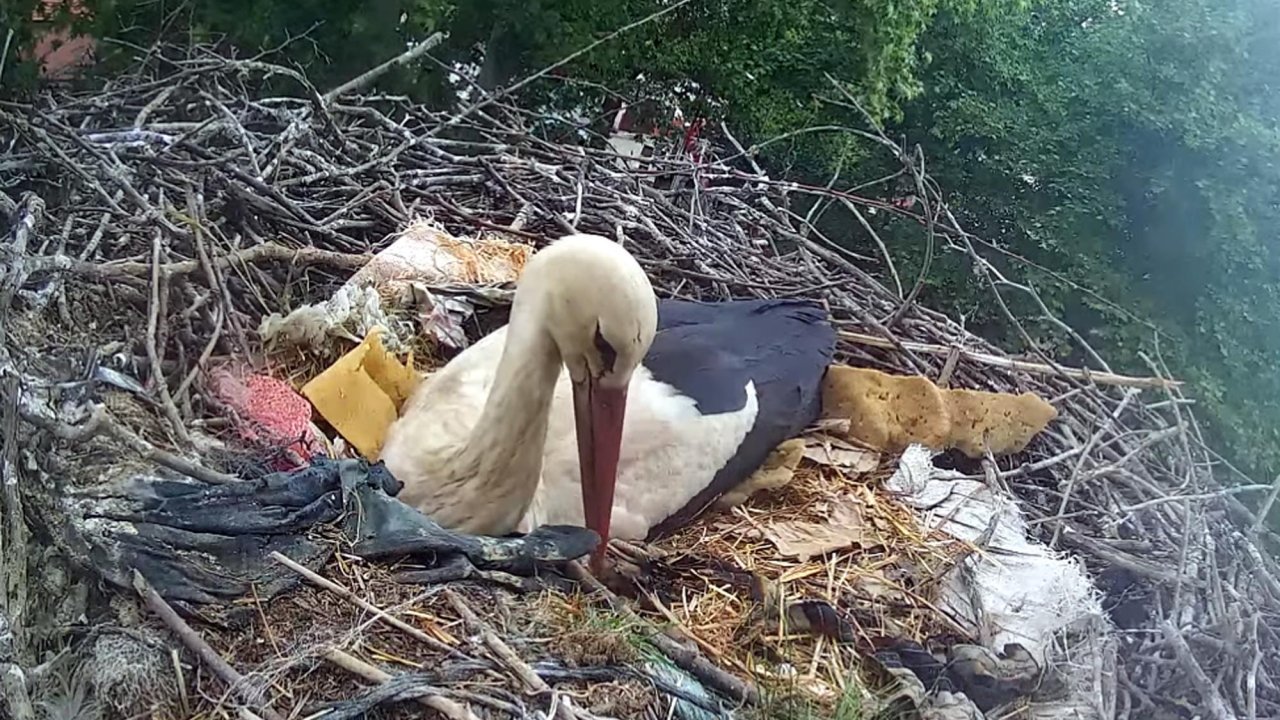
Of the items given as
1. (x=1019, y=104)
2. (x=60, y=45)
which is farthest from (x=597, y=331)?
(x=1019, y=104)

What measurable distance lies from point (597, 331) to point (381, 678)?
0.51 metres

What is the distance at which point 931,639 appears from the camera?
166 centimetres

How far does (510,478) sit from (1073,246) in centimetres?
298

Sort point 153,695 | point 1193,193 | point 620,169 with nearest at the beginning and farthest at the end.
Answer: point 153,695 → point 620,169 → point 1193,193

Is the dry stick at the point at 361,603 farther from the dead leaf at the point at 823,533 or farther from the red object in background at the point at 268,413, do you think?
the dead leaf at the point at 823,533

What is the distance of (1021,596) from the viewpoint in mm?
1731

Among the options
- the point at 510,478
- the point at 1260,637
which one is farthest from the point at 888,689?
the point at 1260,637

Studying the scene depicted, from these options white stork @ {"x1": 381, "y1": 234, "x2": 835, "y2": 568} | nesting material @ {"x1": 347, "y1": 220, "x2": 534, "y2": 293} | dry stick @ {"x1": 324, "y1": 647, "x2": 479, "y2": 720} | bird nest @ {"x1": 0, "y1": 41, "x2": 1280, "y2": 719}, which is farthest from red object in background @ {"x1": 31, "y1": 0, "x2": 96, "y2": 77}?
dry stick @ {"x1": 324, "y1": 647, "x2": 479, "y2": 720}

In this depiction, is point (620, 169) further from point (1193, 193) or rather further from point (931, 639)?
point (1193, 193)

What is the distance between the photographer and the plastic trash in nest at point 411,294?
6.30 ft

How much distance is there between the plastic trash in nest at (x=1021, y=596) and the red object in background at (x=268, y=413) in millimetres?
909

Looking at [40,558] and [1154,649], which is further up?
[40,558]

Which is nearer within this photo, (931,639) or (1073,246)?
(931,639)

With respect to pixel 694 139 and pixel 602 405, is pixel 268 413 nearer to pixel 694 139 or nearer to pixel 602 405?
pixel 602 405
